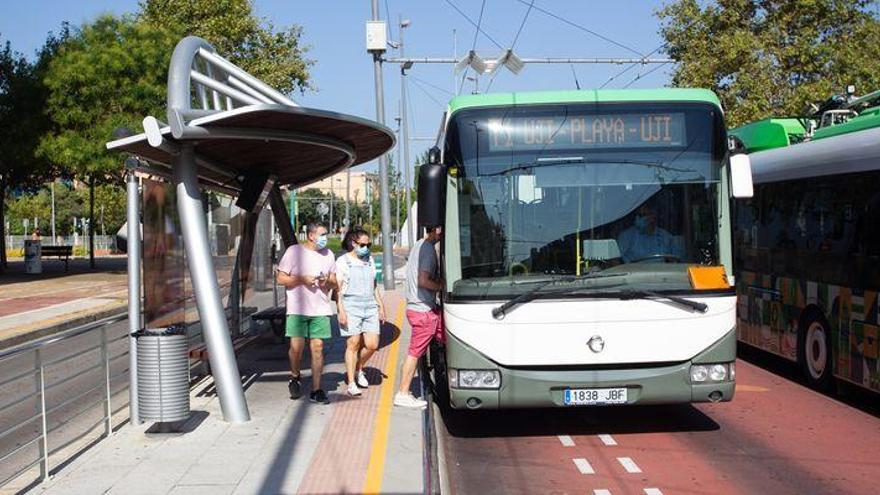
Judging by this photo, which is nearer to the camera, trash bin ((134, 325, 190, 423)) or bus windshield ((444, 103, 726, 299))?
trash bin ((134, 325, 190, 423))

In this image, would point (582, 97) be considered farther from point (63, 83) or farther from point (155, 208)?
point (63, 83)

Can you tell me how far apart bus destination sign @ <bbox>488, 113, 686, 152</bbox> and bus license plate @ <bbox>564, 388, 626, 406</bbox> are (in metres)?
2.06

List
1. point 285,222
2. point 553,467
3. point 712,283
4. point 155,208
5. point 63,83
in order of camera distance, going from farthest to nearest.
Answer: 1. point 63,83
2. point 285,222
3. point 155,208
4. point 712,283
5. point 553,467

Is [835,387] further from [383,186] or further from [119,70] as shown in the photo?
[119,70]

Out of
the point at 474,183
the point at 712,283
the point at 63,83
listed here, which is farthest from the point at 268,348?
the point at 63,83

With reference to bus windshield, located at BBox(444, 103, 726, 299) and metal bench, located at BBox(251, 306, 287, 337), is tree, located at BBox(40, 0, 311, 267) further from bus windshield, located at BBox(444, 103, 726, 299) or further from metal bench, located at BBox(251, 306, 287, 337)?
bus windshield, located at BBox(444, 103, 726, 299)

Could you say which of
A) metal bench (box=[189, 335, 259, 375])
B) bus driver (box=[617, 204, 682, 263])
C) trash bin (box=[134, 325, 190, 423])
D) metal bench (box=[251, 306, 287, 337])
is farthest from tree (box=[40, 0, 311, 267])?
bus driver (box=[617, 204, 682, 263])

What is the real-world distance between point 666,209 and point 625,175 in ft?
1.47

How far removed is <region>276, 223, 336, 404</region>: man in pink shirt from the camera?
30.7ft

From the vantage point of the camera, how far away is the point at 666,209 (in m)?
8.21

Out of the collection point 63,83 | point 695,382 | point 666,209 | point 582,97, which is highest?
point 63,83

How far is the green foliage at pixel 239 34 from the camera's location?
113ft

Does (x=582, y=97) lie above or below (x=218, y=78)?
below

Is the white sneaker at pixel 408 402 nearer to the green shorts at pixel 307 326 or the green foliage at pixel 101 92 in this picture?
the green shorts at pixel 307 326
